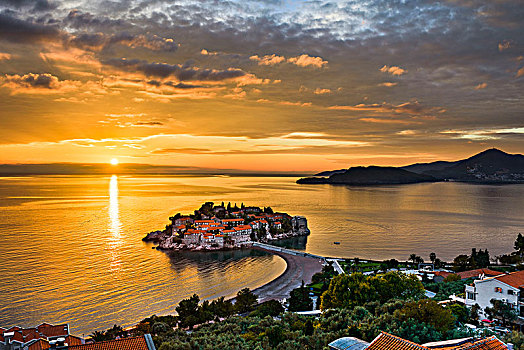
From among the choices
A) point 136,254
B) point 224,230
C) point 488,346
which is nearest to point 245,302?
point 488,346

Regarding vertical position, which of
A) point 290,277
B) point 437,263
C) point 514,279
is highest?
point 514,279

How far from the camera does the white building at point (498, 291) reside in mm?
16617

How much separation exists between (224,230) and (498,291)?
35.1 metres

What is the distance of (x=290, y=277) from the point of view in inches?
1239

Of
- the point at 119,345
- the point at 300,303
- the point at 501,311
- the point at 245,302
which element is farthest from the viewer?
the point at 245,302

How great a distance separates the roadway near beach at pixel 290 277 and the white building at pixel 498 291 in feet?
39.4

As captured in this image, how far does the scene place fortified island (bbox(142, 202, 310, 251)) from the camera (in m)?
44.9

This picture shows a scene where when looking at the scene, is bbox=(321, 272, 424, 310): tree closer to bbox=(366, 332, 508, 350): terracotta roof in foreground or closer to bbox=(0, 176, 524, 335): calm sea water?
bbox=(366, 332, 508, 350): terracotta roof in foreground

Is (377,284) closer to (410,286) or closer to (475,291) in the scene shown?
(410,286)

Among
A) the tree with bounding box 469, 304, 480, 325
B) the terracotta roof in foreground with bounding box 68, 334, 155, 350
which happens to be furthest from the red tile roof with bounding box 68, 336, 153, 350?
the tree with bounding box 469, 304, 480, 325

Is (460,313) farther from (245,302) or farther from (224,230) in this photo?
(224,230)

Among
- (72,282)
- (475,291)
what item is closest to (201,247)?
(72,282)

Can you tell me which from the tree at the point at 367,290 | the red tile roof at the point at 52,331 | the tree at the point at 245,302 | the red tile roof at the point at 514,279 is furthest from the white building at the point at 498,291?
the red tile roof at the point at 52,331

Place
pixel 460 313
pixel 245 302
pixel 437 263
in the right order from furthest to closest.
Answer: pixel 437 263 → pixel 245 302 → pixel 460 313
